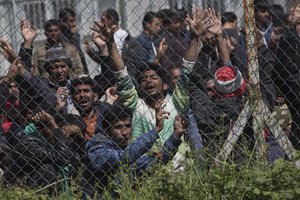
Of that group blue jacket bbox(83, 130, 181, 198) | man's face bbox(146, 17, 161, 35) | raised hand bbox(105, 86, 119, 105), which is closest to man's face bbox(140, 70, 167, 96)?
raised hand bbox(105, 86, 119, 105)

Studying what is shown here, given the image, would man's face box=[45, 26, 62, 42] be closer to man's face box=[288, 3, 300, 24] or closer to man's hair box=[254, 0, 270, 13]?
man's hair box=[254, 0, 270, 13]

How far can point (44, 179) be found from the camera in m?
7.80

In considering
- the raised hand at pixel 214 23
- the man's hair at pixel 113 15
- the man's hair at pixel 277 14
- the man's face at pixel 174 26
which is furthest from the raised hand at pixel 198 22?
the man's face at pixel 174 26

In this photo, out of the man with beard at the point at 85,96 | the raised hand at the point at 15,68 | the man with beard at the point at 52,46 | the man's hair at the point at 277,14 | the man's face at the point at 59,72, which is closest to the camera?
the raised hand at the point at 15,68

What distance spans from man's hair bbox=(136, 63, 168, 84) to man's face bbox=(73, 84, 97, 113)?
1.79 ft

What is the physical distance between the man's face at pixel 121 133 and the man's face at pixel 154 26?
344 centimetres

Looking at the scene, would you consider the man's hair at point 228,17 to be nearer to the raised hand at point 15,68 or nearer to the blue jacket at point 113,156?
the raised hand at point 15,68

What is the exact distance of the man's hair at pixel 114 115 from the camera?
779 cm

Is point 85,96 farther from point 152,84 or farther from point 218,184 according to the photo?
point 218,184

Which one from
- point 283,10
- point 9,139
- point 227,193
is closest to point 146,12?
point 283,10

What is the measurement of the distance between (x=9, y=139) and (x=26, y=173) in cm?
50

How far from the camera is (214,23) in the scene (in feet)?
26.8

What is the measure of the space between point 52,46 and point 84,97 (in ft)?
4.43

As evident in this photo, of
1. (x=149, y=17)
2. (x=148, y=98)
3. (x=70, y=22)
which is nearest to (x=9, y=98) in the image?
(x=148, y=98)
